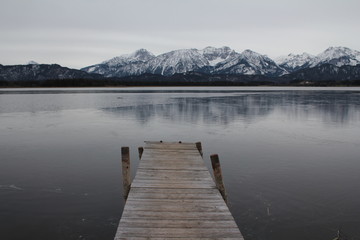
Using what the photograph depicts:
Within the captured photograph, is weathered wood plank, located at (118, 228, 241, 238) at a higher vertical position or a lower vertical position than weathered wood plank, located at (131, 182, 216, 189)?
lower

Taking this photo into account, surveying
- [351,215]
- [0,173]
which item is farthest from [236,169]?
[0,173]

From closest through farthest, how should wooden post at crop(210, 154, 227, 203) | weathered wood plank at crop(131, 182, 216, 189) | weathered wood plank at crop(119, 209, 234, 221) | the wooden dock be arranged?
the wooden dock < weathered wood plank at crop(119, 209, 234, 221) < weathered wood plank at crop(131, 182, 216, 189) < wooden post at crop(210, 154, 227, 203)

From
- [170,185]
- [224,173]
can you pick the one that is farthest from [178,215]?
[224,173]

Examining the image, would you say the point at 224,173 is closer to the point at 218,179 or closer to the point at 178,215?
the point at 218,179

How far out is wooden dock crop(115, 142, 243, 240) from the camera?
8.48 meters

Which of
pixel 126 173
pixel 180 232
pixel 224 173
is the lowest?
pixel 224 173

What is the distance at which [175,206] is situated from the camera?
10234 mm

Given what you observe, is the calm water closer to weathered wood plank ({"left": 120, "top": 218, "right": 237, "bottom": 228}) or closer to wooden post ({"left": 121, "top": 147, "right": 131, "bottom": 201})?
wooden post ({"left": 121, "top": 147, "right": 131, "bottom": 201})

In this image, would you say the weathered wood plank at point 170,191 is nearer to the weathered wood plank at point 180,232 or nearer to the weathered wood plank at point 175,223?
the weathered wood plank at point 175,223

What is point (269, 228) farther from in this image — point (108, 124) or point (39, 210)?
point (108, 124)

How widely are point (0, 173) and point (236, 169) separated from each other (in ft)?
43.3

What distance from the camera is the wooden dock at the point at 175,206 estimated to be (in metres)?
8.48

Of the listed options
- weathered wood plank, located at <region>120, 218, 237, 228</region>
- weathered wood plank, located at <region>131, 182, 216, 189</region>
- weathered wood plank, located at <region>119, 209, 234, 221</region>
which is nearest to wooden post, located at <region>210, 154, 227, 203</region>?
weathered wood plank, located at <region>131, 182, 216, 189</region>

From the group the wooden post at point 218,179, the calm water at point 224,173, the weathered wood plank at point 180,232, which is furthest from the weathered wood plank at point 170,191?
the weathered wood plank at point 180,232
